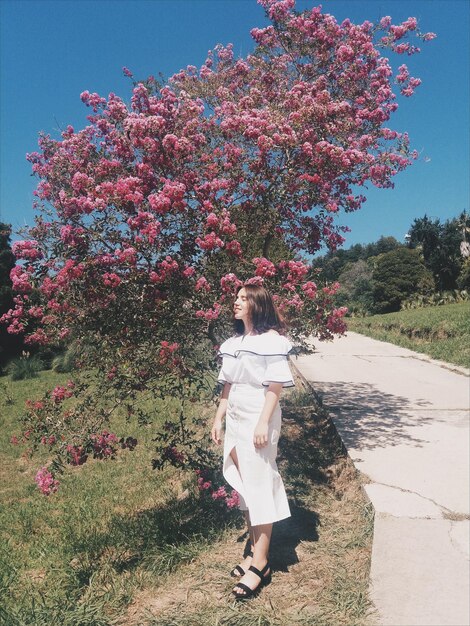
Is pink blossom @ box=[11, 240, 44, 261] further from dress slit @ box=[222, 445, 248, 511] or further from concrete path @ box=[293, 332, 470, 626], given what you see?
concrete path @ box=[293, 332, 470, 626]

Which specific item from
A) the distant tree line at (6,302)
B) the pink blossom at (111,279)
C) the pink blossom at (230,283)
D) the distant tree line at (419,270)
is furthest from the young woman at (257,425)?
the distant tree line at (419,270)

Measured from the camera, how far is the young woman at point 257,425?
2986 millimetres

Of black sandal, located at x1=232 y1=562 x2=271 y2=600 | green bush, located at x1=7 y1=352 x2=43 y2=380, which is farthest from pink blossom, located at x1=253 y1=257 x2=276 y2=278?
green bush, located at x1=7 y1=352 x2=43 y2=380

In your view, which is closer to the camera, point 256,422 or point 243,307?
point 256,422

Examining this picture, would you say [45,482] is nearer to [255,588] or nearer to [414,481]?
[255,588]

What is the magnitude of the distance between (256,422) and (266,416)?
15 cm

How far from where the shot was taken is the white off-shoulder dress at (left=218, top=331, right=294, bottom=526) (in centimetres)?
306

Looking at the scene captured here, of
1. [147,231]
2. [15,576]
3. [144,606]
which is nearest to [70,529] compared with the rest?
[15,576]

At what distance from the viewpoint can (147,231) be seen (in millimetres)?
3777

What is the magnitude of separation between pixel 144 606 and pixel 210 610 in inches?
16.8

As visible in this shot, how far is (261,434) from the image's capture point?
2.94 m

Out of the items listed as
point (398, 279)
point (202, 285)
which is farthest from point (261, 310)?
point (398, 279)

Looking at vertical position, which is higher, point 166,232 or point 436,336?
point 166,232

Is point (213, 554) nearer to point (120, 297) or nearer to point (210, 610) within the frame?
point (210, 610)
